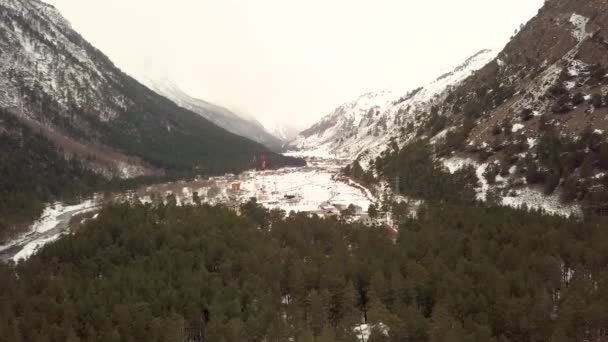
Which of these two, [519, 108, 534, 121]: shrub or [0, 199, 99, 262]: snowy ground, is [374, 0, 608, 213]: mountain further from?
[0, 199, 99, 262]: snowy ground

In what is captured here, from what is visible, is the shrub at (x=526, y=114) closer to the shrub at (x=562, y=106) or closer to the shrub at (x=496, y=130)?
the shrub at (x=562, y=106)

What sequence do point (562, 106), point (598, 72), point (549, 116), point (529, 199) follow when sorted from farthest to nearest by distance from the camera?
point (549, 116), point (598, 72), point (562, 106), point (529, 199)

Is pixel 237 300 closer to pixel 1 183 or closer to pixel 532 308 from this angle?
pixel 532 308

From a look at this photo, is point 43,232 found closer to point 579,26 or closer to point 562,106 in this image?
point 562,106

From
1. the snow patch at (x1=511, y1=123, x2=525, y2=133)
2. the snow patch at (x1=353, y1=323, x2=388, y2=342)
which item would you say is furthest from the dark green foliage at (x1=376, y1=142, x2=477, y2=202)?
the snow patch at (x1=353, y1=323, x2=388, y2=342)

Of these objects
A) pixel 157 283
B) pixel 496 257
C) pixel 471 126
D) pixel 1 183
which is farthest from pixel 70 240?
pixel 471 126

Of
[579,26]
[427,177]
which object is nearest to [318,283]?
[427,177]

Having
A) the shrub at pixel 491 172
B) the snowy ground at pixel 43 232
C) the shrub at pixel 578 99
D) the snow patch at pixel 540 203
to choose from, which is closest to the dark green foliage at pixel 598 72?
the shrub at pixel 578 99

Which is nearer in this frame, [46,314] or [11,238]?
[46,314]
